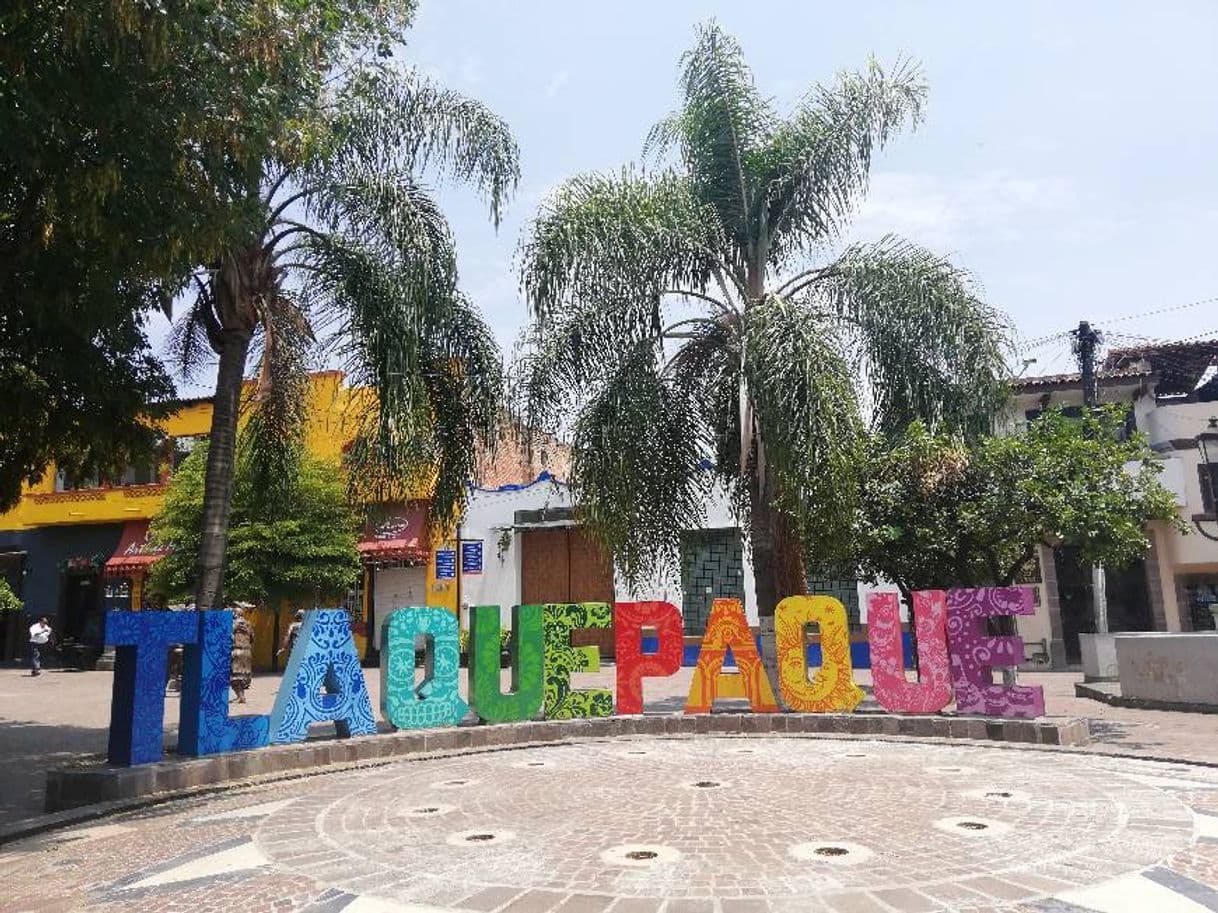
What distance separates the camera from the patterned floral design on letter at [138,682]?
793cm

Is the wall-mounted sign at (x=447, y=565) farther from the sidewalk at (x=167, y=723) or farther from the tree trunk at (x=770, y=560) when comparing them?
the tree trunk at (x=770, y=560)

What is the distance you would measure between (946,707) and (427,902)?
26.3 ft

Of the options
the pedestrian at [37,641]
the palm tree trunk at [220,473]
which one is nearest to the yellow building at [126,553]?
the pedestrian at [37,641]

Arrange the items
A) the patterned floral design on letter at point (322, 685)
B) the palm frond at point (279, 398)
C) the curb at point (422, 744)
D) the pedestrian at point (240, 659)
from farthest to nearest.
Result: the pedestrian at point (240, 659)
the palm frond at point (279, 398)
the patterned floral design on letter at point (322, 685)
the curb at point (422, 744)

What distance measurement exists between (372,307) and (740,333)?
482 centimetres

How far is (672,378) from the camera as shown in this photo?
509 inches

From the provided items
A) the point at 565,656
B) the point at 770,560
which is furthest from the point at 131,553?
the point at 770,560

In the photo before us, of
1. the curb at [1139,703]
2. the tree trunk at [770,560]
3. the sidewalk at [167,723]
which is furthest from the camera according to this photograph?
the curb at [1139,703]

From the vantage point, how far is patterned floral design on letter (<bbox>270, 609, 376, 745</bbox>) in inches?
362

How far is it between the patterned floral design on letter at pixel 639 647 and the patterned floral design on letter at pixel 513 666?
1099 millimetres

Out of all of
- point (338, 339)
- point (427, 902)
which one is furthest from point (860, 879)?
point (338, 339)

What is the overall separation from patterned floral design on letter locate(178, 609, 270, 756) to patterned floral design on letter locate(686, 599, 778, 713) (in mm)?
5584

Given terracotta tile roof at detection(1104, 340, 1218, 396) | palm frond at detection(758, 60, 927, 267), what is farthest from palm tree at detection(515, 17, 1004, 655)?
terracotta tile roof at detection(1104, 340, 1218, 396)

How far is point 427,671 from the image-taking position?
10.7 m
